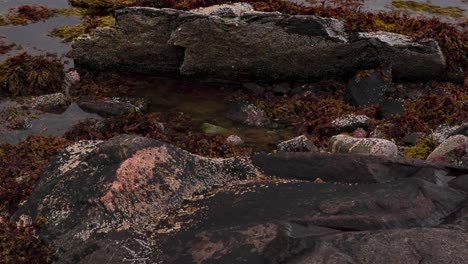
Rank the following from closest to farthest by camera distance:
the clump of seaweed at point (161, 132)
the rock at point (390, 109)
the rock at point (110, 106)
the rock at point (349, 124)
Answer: the clump of seaweed at point (161, 132) → the rock at point (349, 124) → the rock at point (110, 106) → the rock at point (390, 109)

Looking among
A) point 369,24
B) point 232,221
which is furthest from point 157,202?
point 369,24

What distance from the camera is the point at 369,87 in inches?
627

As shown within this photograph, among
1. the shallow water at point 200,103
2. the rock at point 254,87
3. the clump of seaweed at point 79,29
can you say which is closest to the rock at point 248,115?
the shallow water at point 200,103

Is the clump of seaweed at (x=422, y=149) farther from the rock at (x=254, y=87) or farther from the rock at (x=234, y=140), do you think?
the rock at (x=254, y=87)

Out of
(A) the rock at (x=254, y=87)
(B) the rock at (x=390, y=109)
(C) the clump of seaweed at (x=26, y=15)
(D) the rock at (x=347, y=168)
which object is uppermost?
(D) the rock at (x=347, y=168)

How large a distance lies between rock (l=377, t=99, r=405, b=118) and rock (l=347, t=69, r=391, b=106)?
0.74 feet

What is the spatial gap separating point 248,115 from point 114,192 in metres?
7.59

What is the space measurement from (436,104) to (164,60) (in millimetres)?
8054

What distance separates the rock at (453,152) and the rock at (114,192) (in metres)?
4.06

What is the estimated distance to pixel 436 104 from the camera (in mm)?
15180

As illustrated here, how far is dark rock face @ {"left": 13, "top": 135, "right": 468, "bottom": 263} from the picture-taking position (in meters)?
6.22

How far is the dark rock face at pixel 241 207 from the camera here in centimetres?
622

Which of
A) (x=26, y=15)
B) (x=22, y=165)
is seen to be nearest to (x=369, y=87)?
(x=22, y=165)

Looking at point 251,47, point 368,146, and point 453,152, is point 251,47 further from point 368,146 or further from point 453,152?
point 453,152
